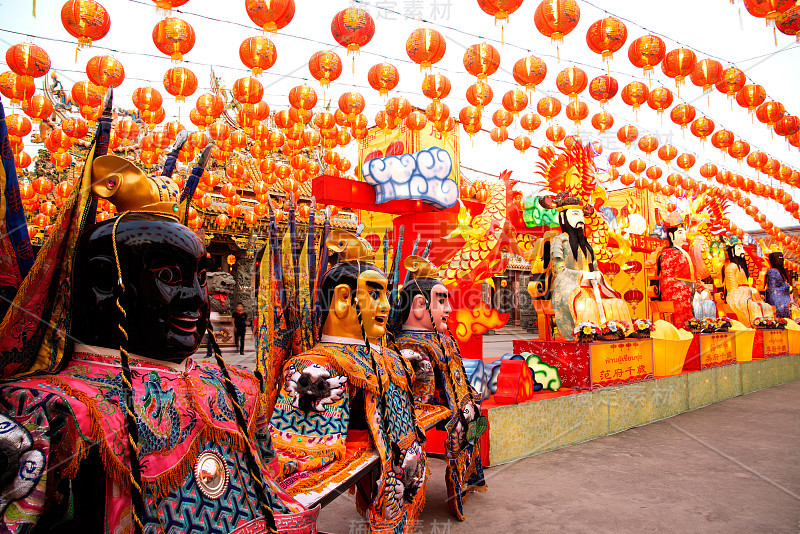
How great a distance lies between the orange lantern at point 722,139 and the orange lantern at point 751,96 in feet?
4.72

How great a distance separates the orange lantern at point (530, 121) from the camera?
704 centimetres

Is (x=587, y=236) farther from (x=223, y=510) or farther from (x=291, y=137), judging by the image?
(x=223, y=510)

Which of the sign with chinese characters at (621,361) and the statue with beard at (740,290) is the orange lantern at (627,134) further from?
the statue with beard at (740,290)

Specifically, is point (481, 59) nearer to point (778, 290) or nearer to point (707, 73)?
point (707, 73)

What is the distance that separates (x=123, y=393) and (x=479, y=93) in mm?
5681

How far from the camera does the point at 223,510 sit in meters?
1.26

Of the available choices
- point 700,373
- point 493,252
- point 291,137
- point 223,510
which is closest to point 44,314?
point 223,510

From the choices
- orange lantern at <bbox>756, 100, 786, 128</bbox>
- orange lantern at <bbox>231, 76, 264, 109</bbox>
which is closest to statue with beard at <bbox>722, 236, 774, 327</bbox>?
orange lantern at <bbox>756, 100, 786, 128</bbox>

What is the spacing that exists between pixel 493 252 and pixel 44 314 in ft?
14.7

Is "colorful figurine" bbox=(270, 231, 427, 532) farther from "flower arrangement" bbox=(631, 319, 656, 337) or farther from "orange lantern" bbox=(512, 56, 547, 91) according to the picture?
"flower arrangement" bbox=(631, 319, 656, 337)

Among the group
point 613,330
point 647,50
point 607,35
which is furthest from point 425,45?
point 613,330

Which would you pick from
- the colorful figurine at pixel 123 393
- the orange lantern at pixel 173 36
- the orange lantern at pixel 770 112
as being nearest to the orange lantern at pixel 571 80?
the orange lantern at pixel 770 112

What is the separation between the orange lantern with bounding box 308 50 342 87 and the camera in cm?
551

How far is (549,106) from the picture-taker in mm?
6426
